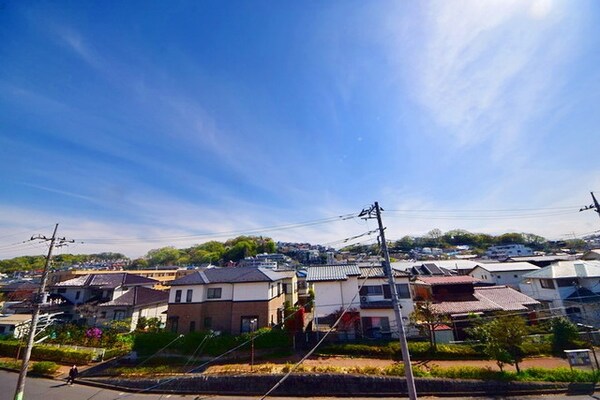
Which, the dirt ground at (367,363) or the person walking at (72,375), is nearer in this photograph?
the dirt ground at (367,363)

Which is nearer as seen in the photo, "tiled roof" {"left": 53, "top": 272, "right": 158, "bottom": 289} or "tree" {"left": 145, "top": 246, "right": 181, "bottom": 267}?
"tiled roof" {"left": 53, "top": 272, "right": 158, "bottom": 289}

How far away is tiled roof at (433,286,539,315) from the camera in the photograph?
27.1m

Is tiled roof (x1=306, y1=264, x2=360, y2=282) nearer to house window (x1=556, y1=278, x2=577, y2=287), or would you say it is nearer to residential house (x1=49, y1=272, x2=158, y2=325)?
house window (x1=556, y1=278, x2=577, y2=287)

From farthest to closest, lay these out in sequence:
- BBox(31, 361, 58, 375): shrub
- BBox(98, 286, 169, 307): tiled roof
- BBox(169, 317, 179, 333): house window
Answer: BBox(98, 286, 169, 307): tiled roof → BBox(169, 317, 179, 333): house window → BBox(31, 361, 58, 375): shrub

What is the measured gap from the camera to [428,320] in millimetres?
23266

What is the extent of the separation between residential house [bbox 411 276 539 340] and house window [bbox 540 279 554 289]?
4.77m

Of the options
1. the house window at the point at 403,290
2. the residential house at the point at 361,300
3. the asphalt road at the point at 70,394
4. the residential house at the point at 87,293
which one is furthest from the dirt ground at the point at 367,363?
the residential house at the point at 87,293

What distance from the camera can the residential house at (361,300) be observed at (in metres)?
27.0

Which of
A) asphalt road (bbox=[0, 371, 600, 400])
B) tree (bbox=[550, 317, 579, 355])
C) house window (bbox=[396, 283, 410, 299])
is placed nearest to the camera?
asphalt road (bbox=[0, 371, 600, 400])

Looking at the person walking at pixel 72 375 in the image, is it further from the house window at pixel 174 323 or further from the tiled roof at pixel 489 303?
the tiled roof at pixel 489 303

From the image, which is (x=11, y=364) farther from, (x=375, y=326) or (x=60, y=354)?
(x=375, y=326)

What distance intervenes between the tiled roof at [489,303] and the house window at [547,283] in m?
5.00

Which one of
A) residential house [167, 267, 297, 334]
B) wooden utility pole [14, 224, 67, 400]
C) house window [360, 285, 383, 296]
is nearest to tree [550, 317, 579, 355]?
house window [360, 285, 383, 296]

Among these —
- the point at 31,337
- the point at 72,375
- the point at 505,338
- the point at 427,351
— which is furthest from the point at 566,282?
the point at 72,375
